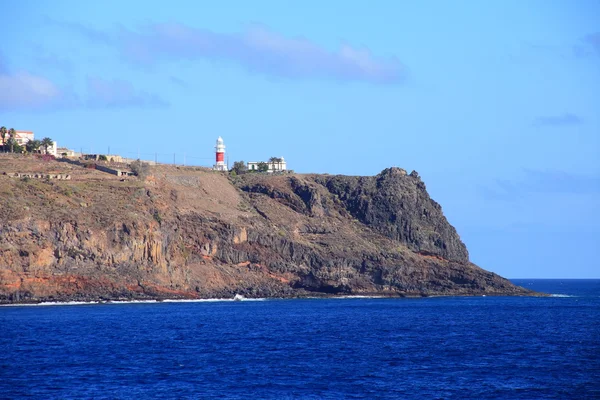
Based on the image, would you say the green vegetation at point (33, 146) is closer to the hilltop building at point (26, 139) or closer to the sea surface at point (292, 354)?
the hilltop building at point (26, 139)

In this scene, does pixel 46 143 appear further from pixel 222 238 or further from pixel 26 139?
pixel 222 238

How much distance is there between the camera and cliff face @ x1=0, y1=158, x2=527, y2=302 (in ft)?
318

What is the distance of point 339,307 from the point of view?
9912 centimetres

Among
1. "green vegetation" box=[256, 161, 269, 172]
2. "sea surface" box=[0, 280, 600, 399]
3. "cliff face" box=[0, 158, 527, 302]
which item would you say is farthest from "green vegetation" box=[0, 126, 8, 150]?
"sea surface" box=[0, 280, 600, 399]

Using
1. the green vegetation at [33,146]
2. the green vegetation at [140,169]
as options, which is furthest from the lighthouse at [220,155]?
the green vegetation at [33,146]

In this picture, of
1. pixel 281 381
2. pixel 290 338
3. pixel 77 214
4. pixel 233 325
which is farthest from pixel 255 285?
pixel 281 381

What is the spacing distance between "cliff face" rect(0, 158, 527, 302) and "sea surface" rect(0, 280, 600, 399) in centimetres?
895

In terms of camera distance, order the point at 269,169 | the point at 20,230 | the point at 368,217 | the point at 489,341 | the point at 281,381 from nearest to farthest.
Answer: the point at 281,381, the point at 489,341, the point at 20,230, the point at 368,217, the point at 269,169

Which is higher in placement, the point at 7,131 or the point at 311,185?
the point at 7,131

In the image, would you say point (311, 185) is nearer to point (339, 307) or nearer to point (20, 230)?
point (339, 307)

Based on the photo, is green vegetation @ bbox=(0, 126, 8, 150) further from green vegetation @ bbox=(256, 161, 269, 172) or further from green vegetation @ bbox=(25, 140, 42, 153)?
green vegetation @ bbox=(256, 161, 269, 172)

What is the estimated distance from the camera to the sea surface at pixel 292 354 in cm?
4200

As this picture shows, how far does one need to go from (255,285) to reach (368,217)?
28.2 metres

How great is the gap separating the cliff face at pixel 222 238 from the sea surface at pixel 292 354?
8953mm
